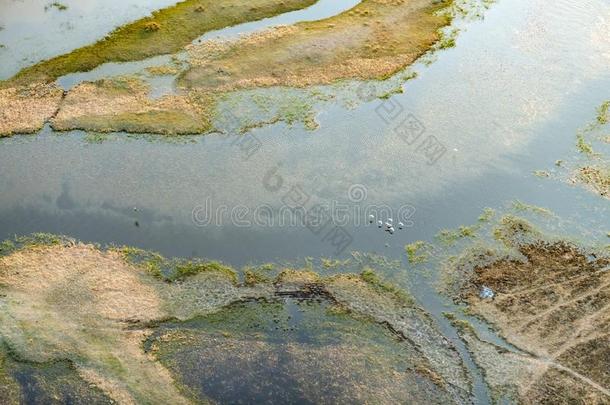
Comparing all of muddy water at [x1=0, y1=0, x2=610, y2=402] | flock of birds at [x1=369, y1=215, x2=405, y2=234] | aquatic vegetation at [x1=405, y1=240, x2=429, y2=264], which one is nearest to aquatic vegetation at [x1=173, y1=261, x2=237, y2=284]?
muddy water at [x1=0, y1=0, x2=610, y2=402]

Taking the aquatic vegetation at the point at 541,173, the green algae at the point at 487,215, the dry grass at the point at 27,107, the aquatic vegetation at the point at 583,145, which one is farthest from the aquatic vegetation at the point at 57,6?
the aquatic vegetation at the point at 583,145

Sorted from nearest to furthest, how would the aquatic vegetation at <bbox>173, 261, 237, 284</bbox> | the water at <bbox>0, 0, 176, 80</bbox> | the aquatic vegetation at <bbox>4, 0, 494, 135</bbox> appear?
the aquatic vegetation at <bbox>173, 261, 237, 284</bbox>
the aquatic vegetation at <bbox>4, 0, 494, 135</bbox>
the water at <bbox>0, 0, 176, 80</bbox>

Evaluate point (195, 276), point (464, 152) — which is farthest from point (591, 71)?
point (195, 276)

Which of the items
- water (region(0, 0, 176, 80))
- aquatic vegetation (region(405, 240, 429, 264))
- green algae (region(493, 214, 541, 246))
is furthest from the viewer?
water (region(0, 0, 176, 80))

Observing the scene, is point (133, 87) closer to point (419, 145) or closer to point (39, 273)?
point (39, 273)

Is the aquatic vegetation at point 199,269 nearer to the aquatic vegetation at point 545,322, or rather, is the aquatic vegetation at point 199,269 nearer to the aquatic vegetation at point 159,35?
the aquatic vegetation at point 545,322

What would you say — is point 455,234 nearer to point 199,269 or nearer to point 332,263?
point 332,263

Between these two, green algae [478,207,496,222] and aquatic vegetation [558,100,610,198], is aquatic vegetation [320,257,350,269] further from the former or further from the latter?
aquatic vegetation [558,100,610,198]
